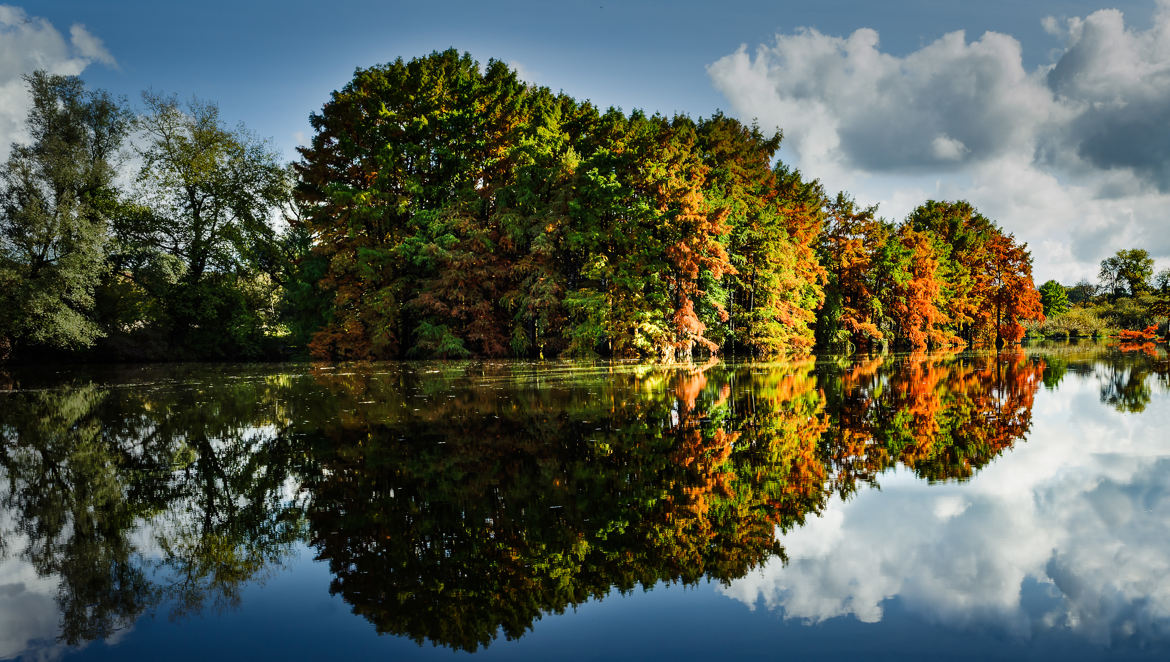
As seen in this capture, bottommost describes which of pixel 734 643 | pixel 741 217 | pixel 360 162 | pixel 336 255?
pixel 734 643

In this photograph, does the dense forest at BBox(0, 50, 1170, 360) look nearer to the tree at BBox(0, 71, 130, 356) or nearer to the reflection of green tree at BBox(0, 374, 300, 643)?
the tree at BBox(0, 71, 130, 356)

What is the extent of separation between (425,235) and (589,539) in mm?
21251

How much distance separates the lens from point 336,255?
25.6 meters

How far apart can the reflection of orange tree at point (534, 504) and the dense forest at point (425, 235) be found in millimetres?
13220

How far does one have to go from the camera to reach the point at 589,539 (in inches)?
157

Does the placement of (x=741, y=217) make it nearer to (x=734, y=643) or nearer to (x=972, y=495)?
(x=972, y=495)

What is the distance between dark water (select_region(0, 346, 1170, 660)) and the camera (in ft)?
9.84

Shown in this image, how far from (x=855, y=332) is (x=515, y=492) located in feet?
114

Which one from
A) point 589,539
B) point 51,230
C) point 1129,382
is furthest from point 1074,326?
point 51,230

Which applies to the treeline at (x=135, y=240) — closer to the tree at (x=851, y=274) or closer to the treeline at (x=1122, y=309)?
the tree at (x=851, y=274)

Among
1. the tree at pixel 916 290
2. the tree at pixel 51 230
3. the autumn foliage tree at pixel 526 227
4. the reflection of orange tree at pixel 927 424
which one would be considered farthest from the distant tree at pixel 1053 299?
the tree at pixel 51 230

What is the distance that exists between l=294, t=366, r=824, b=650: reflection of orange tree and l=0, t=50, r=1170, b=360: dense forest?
1322 cm

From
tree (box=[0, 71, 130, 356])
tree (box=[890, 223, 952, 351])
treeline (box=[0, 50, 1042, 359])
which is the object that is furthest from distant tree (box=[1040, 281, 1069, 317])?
tree (box=[0, 71, 130, 356])

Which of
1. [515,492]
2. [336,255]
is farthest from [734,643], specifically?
[336,255]
